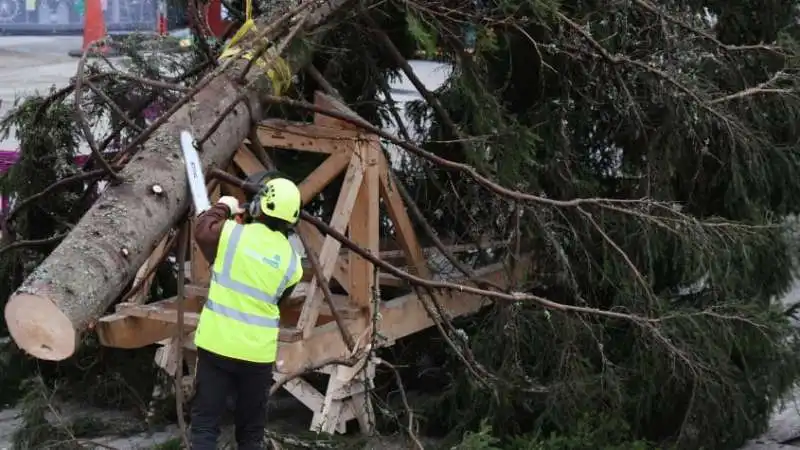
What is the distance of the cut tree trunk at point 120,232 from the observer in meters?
3.47

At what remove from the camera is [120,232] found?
12.6 ft

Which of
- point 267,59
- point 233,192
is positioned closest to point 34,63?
point 233,192

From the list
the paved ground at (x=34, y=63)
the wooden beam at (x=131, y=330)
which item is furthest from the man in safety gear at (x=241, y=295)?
the paved ground at (x=34, y=63)

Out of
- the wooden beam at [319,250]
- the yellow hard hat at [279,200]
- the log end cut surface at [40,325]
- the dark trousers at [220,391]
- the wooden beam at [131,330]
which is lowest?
the wooden beam at [131,330]

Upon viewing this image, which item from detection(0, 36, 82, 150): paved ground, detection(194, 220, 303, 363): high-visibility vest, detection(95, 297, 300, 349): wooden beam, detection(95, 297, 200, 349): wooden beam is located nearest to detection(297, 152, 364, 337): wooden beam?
detection(95, 297, 300, 349): wooden beam

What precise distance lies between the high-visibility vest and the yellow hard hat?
0.09m

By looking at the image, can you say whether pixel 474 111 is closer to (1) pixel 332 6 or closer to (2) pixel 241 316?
(1) pixel 332 6

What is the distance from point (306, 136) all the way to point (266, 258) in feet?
4.62

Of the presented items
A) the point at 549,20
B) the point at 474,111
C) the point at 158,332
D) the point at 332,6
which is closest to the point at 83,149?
the point at 158,332

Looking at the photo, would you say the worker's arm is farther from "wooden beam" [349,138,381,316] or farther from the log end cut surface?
"wooden beam" [349,138,381,316]

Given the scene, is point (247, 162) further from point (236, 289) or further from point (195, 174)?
point (236, 289)

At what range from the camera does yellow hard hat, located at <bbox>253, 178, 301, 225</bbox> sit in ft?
13.2

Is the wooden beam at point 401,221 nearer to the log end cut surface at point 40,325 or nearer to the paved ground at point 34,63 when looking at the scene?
the log end cut surface at point 40,325

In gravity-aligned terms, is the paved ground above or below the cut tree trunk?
below
